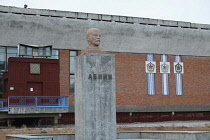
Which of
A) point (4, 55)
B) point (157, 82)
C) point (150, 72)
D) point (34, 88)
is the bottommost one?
point (34, 88)

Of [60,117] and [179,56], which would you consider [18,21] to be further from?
[179,56]

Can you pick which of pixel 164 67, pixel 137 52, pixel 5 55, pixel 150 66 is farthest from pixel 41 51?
pixel 164 67

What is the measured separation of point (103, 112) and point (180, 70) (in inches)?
1041

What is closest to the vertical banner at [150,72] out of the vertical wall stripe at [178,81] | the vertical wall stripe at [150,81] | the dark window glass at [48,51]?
the vertical wall stripe at [150,81]

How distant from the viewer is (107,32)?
3456 cm

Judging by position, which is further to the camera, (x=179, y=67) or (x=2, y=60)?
(x=179, y=67)

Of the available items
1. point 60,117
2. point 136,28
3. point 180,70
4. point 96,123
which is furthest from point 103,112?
point 180,70

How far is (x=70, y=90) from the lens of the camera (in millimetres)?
33750

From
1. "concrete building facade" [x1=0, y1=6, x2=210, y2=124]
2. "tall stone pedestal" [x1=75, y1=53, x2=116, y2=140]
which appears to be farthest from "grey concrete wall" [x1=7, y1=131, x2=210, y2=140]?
"concrete building facade" [x1=0, y1=6, x2=210, y2=124]

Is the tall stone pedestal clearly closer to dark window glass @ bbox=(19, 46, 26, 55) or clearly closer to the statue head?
the statue head

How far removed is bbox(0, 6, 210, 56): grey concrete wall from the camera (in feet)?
103

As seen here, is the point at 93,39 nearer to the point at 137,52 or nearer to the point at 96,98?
the point at 96,98

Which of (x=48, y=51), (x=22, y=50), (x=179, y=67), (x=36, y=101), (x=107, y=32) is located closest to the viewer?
(x=36, y=101)

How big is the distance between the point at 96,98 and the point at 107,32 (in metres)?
21.8
